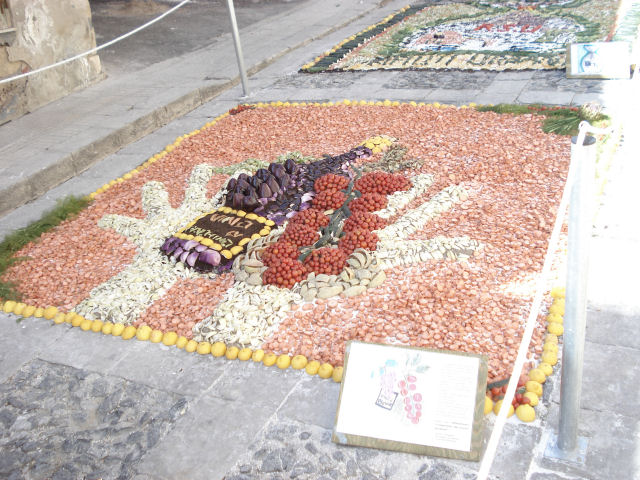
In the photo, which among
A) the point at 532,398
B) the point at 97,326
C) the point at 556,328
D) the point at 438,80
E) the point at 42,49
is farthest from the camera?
the point at 438,80

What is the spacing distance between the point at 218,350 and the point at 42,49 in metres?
7.41

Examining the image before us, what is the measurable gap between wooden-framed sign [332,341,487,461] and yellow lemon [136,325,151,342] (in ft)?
6.26

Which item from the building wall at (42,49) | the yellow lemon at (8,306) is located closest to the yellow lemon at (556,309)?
the yellow lemon at (8,306)

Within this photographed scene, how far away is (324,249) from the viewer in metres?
4.81

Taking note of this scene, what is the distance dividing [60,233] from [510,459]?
512 cm

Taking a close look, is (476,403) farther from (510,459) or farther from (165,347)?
(165,347)

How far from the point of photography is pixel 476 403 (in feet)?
10.0

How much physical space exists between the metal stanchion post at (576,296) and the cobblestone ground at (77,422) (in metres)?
2.34

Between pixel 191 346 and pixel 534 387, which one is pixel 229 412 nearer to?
pixel 191 346

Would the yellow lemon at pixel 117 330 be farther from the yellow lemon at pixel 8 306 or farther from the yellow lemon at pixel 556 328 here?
the yellow lemon at pixel 556 328

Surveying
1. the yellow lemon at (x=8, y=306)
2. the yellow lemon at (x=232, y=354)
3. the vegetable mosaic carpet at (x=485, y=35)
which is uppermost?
the vegetable mosaic carpet at (x=485, y=35)

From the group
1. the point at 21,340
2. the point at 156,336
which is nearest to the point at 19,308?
the point at 21,340

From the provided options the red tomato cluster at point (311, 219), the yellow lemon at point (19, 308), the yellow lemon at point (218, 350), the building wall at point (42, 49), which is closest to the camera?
the yellow lemon at point (218, 350)

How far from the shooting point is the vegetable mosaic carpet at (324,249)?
4.22 m
